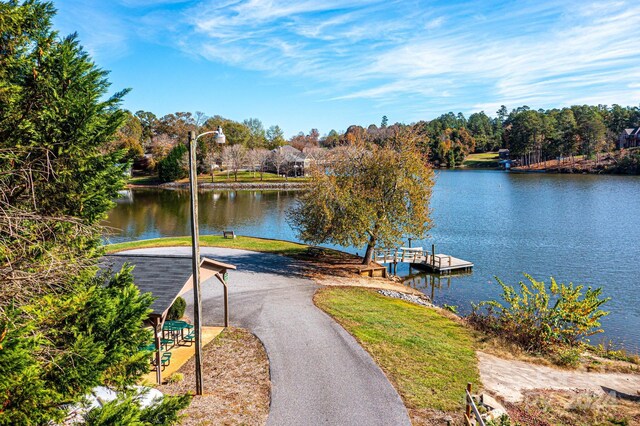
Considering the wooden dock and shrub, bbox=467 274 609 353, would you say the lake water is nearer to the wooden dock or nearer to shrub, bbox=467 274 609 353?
the wooden dock

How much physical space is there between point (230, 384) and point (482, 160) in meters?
125

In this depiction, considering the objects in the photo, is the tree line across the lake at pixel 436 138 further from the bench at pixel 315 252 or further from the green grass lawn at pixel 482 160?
the bench at pixel 315 252

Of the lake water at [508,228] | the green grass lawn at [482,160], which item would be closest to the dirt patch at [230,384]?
the lake water at [508,228]

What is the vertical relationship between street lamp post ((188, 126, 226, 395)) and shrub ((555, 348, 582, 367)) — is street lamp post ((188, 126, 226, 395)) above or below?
above

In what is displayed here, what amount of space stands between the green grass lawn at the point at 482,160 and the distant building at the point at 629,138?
98.0ft

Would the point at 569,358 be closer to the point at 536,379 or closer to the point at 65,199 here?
the point at 536,379

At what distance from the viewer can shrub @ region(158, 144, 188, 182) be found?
3258 inches

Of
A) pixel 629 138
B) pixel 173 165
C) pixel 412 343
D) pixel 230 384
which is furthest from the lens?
pixel 629 138

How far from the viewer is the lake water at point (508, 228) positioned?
25156 mm

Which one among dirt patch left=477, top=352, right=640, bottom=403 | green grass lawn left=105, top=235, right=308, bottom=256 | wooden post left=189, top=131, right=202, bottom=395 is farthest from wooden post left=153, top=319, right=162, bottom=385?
green grass lawn left=105, top=235, right=308, bottom=256

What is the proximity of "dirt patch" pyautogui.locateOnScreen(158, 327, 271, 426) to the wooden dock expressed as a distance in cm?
1595

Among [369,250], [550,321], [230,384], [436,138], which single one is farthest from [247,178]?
[230,384]

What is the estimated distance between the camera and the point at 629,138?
346 feet

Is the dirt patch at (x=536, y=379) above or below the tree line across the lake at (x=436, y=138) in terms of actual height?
below
